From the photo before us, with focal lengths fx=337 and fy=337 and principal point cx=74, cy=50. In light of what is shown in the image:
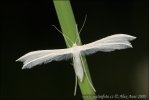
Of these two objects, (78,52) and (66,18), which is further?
(78,52)

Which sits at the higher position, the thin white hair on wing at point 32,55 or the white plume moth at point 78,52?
the thin white hair on wing at point 32,55

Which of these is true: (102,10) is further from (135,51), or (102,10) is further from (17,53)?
(17,53)

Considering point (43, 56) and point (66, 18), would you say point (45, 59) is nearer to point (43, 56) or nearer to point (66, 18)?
point (43, 56)

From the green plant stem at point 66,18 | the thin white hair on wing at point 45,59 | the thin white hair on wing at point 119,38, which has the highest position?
the green plant stem at point 66,18

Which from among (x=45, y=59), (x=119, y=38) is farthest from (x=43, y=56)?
(x=119, y=38)

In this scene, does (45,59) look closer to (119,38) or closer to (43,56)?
(43,56)
